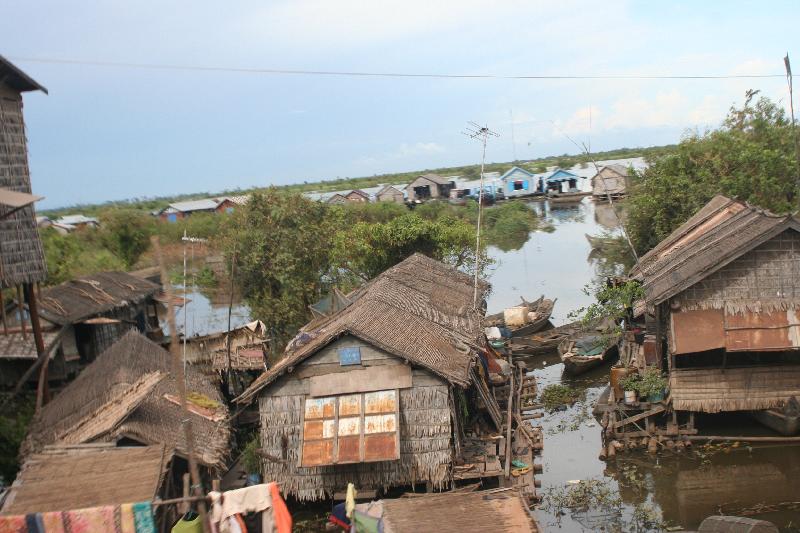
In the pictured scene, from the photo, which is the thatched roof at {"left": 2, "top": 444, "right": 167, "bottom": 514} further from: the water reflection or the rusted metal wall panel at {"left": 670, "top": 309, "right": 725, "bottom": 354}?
the water reflection

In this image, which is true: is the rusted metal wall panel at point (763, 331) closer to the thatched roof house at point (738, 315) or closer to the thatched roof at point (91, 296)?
the thatched roof house at point (738, 315)

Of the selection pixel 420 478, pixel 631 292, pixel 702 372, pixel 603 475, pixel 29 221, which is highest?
pixel 29 221

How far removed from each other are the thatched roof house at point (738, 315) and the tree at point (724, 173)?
12.6 meters

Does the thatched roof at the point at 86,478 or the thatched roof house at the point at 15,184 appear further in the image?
the thatched roof house at the point at 15,184

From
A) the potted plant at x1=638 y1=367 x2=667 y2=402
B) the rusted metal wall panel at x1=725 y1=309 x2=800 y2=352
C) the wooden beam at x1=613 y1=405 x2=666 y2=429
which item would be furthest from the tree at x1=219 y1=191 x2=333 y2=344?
the rusted metal wall panel at x1=725 y1=309 x2=800 y2=352

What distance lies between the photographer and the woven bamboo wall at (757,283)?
1358cm

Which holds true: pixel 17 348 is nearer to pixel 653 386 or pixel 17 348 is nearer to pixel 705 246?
pixel 653 386

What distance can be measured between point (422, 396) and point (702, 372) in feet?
19.2

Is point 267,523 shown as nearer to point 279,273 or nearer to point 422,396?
point 422,396

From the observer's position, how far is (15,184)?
13086 millimetres

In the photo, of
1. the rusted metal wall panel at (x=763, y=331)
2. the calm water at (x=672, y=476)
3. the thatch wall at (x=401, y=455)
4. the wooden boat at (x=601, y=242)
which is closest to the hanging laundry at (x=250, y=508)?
the thatch wall at (x=401, y=455)

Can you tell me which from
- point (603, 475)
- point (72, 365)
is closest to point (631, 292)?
point (603, 475)

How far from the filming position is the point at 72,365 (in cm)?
1906

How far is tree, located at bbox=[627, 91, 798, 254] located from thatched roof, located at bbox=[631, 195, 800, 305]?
732cm
